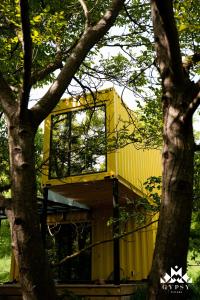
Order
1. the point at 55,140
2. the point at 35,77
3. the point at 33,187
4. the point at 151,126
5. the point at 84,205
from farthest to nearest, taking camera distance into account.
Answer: the point at 84,205
the point at 55,140
the point at 151,126
the point at 35,77
the point at 33,187

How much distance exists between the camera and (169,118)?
228 cm

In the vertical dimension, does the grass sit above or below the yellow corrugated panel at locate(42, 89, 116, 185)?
below

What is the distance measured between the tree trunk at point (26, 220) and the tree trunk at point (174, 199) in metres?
0.80

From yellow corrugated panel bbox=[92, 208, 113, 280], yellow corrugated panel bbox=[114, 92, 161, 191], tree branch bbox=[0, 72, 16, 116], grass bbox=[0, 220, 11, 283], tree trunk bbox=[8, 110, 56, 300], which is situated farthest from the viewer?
grass bbox=[0, 220, 11, 283]

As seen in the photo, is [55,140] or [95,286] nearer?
[95,286]

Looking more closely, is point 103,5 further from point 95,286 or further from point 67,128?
point 95,286

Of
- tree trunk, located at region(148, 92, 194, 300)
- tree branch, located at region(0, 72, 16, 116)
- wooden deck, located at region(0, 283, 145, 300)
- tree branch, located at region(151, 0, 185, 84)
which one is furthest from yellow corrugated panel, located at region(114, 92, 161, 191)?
tree trunk, located at region(148, 92, 194, 300)

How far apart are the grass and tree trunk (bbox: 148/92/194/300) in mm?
17332

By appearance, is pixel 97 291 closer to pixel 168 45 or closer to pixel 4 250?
pixel 168 45

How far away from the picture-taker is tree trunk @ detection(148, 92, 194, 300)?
1.98m

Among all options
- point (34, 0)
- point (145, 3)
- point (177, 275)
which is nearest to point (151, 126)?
point (145, 3)

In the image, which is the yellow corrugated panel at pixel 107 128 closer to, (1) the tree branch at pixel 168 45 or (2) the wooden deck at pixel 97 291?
(2) the wooden deck at pixel 97 291

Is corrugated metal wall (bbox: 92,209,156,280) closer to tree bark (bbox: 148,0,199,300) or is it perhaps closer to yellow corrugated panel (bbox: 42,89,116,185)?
yellow corrugated panel (bbox: 42,89,116,185)

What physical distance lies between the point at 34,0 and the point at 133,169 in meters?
5.45
